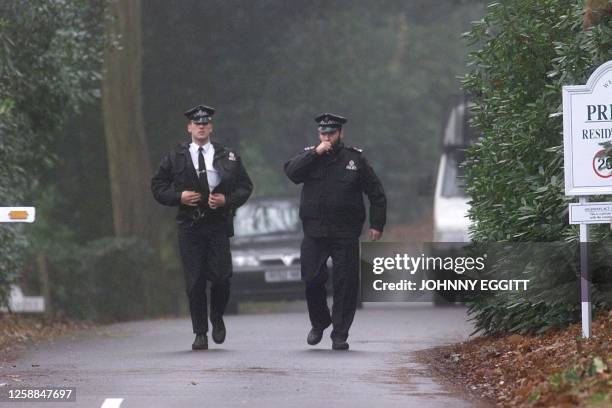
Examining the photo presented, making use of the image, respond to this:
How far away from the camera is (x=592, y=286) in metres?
13.6

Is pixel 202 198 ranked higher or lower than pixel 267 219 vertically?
lower

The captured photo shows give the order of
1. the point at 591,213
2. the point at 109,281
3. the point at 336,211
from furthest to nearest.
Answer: the point at 109,281
the point at 336,211
the point at 591,213

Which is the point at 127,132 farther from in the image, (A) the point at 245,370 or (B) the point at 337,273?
(A) the point at 245,370

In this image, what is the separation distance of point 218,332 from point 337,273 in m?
1.22

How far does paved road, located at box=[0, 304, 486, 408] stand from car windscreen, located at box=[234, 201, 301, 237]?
6807 mm

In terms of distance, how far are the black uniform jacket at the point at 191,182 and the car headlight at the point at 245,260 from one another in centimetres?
988

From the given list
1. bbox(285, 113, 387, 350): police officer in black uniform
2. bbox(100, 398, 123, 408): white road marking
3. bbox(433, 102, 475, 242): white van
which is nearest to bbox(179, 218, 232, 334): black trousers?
bbox(285, 113, 387, 350): police officer in black uniform

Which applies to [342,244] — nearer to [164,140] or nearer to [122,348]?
[122,348]

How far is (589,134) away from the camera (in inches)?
500

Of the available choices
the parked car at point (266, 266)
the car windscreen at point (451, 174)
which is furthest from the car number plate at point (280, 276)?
the car windscreen at point (451, 174)

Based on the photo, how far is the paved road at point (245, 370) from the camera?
1117cm

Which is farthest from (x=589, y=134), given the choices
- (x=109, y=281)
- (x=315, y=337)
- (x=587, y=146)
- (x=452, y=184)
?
(x=452, y=184)

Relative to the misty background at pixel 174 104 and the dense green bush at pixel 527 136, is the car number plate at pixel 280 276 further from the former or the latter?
the dense green bush at pixel 527 136

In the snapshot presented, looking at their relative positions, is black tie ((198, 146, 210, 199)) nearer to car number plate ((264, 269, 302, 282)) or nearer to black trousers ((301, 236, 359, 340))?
black trousers ((301, 236, 359, 340))
